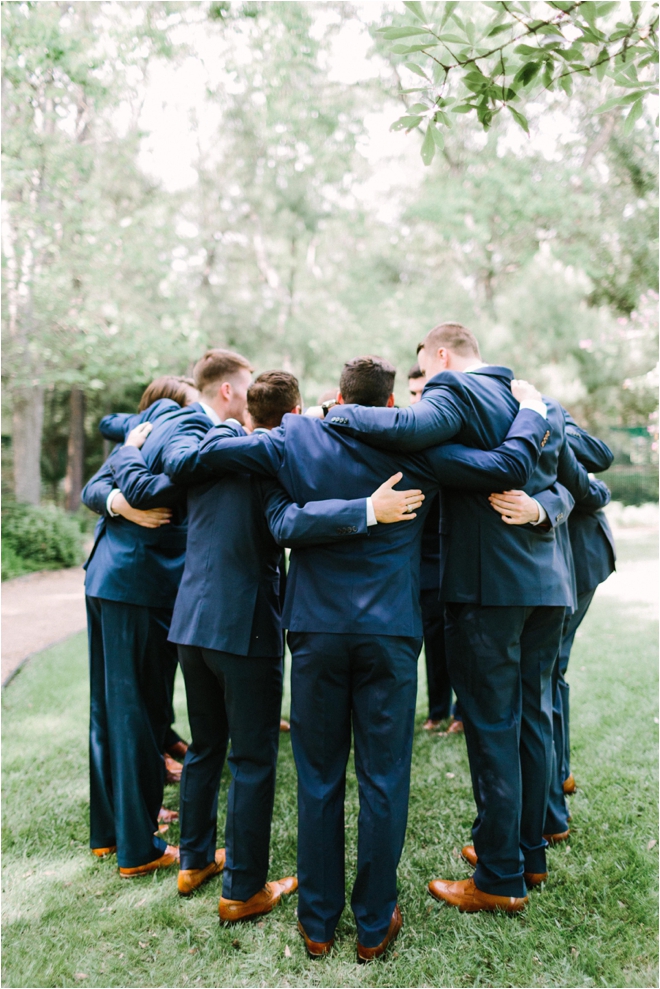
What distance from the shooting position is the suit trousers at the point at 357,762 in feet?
9.14

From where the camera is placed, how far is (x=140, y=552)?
3.60 m

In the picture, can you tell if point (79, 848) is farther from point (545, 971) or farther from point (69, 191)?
point (69, 191)

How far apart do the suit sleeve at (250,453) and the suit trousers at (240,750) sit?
0.84 m

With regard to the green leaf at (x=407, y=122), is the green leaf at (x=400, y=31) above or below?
above

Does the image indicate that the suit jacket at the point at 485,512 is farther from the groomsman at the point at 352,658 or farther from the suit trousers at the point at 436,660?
the suit trousers at the point at 436,660

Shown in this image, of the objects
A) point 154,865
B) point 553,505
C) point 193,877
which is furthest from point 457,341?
point 154,865

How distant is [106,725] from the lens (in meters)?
3.65

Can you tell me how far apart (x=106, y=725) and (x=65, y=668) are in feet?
13.1

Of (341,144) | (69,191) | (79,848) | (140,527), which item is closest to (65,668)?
(79,848)

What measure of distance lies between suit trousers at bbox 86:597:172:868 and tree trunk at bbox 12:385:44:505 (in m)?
12.3

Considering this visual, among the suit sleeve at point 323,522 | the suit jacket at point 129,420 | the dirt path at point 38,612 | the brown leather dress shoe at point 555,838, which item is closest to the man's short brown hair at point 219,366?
the suit jacket at point 129,420

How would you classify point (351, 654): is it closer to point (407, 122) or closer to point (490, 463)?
point (490, 463)

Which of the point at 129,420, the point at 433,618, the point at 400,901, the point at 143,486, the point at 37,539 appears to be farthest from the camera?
the point at 37,539

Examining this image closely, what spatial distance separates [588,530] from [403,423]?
180 cm
